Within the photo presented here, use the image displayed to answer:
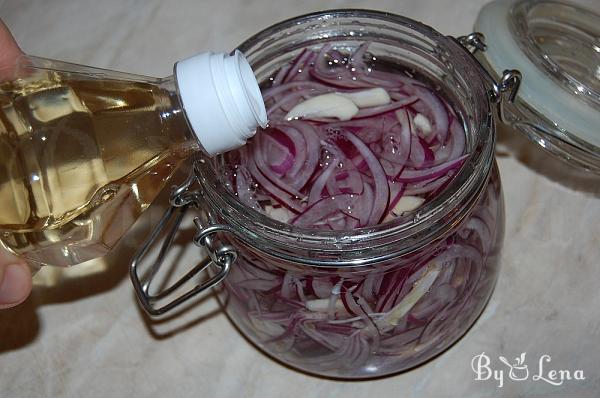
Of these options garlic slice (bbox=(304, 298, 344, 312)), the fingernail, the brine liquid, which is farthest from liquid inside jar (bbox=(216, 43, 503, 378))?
the fingernail

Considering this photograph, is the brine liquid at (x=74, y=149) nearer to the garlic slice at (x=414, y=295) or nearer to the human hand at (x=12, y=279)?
the human hand at (x=12, y=279)

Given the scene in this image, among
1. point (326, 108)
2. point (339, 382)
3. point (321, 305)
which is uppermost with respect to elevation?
point (326, 108)

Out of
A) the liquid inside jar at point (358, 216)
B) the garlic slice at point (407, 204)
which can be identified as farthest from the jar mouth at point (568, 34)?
the garlic slice at point (407, 204)

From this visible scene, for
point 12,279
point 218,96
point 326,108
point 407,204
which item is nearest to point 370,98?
point 326,108

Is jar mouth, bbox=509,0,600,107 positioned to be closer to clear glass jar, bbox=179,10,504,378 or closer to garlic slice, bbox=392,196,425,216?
clear glass jar, bbox=179,10,504,378

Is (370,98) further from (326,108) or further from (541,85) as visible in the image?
(541,85)

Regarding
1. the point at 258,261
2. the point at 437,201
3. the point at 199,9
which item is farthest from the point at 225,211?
the point at 199,9

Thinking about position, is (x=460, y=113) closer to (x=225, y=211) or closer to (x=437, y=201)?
(x=437, y=201)
